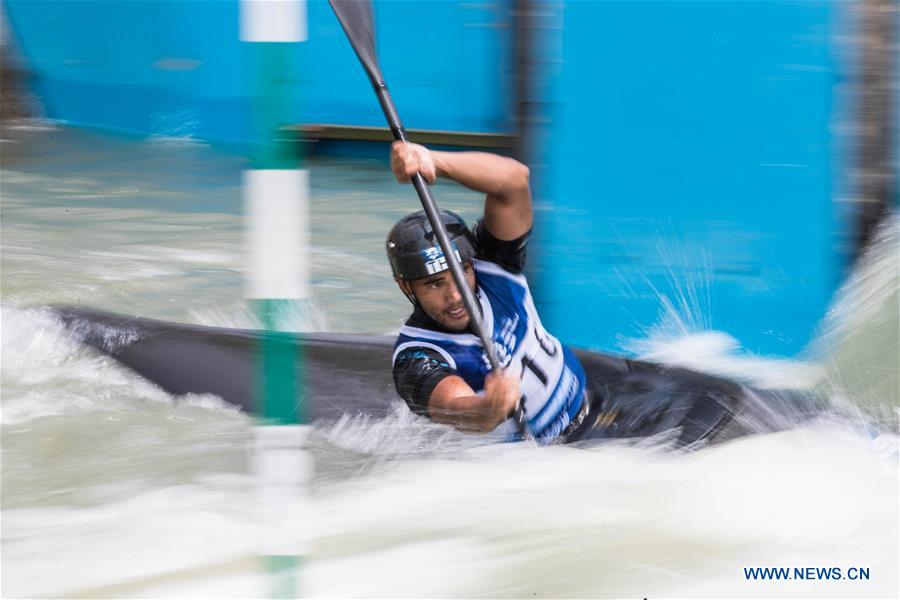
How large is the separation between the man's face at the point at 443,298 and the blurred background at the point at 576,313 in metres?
0.31

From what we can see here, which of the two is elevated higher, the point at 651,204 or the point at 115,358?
the point at 651,204

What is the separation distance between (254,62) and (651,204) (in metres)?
2.41

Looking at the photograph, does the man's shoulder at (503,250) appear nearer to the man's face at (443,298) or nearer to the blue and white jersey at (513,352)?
the blue and white jersey at (513,352)

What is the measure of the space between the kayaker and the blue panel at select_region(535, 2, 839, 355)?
1.01 metres

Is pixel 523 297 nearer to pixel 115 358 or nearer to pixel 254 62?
pixel 254 62

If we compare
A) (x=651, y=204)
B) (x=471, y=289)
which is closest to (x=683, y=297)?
(x=651, y=204)

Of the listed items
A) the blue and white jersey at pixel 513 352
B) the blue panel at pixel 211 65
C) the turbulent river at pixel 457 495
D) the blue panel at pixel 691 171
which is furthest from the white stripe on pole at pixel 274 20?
the blue panel at pixel 211 65

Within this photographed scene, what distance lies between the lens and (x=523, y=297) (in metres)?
2.98

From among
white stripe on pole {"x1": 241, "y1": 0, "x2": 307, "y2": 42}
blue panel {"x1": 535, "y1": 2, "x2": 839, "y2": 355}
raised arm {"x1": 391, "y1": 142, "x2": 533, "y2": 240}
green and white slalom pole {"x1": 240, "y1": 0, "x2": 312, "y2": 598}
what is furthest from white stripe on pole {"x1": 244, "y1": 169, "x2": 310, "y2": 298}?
blue panel {"x1": 535, "y1": 2, "x2": 839, "y2": 355}

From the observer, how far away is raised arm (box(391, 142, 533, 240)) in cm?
268

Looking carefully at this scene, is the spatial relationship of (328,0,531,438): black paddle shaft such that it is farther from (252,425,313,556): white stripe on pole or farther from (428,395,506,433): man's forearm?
(252,425,313,556): white stripe on pole

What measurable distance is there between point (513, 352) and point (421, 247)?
1.23 ft

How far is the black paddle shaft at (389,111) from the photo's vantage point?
2376mm

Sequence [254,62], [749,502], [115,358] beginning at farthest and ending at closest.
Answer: [115,358], [749,502], [254,62]
